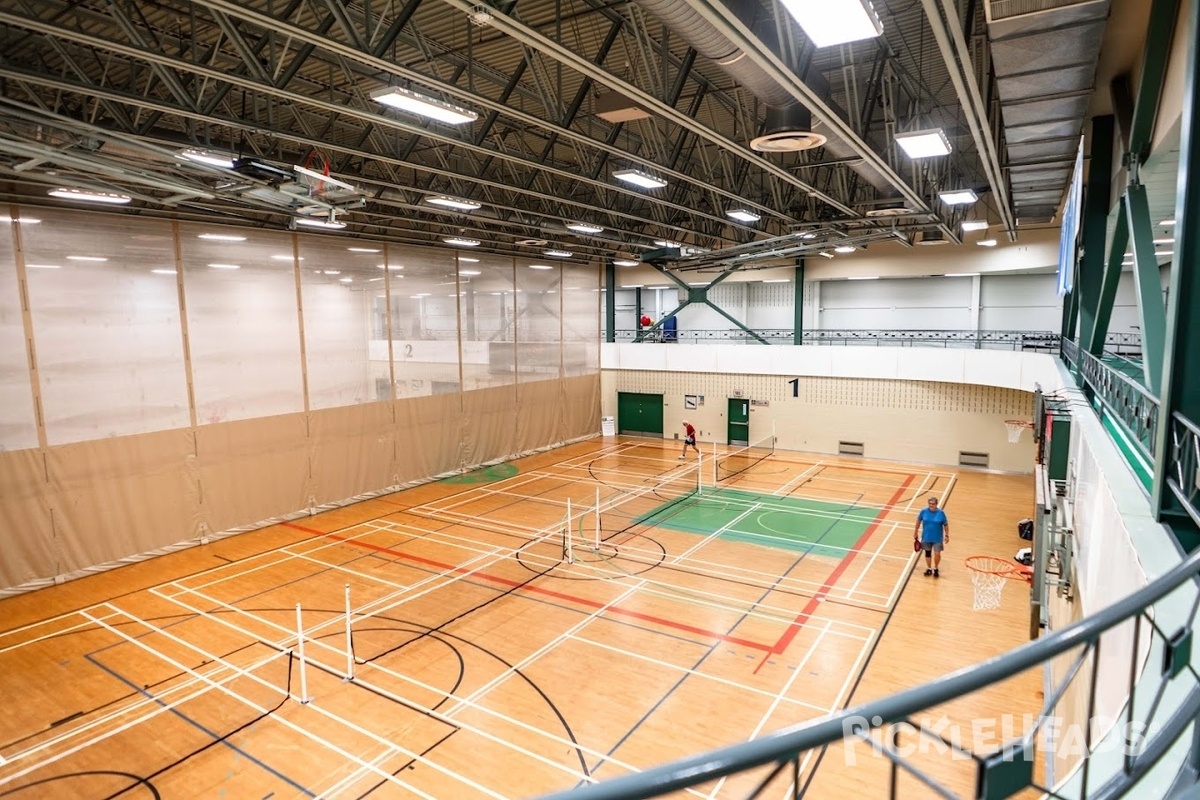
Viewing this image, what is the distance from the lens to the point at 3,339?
14.8 meters

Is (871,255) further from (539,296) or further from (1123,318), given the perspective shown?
(539,296)

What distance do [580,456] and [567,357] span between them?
5347mm

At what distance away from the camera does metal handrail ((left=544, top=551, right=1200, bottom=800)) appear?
1.74 metres

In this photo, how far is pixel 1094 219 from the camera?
41.9 feet

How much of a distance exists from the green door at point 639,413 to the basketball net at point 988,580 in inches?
773

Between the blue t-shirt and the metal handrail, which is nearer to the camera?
the metal handrail

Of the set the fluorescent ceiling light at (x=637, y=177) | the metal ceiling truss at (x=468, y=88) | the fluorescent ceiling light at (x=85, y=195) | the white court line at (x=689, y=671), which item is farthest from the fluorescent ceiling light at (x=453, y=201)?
the white court line at (x=689, y=671)

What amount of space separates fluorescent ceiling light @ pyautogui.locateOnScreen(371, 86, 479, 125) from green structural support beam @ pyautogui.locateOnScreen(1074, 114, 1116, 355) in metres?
11.1

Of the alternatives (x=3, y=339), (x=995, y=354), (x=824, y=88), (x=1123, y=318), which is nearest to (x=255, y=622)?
(x=3, y=339)

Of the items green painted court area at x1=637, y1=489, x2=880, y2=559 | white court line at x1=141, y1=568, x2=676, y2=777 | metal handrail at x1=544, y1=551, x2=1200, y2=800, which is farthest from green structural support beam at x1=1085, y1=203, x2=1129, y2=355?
white court line at x1=141, y1=568, x2=676, y2=777

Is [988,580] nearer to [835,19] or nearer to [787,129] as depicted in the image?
[787,129]

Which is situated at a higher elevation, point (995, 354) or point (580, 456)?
point (995, 354)

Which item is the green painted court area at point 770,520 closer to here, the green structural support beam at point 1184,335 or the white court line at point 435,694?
the white court line at point 435,694

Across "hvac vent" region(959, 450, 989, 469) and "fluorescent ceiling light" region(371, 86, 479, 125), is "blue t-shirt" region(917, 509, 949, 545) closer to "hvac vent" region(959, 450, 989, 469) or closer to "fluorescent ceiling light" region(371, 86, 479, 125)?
"fluorescent ceiling light" region(371, 86, 479, 125)
